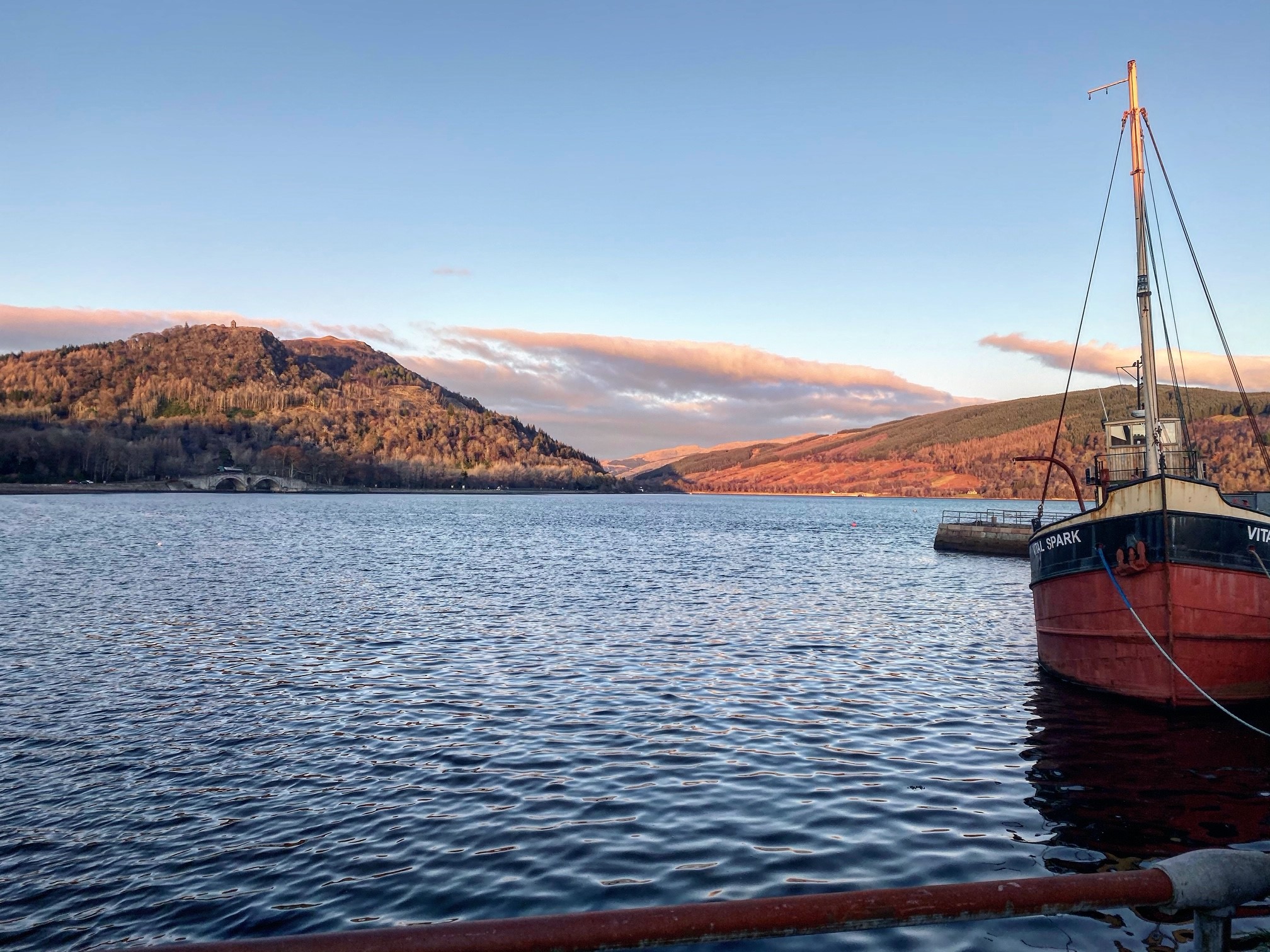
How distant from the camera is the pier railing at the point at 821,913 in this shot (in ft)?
10.1

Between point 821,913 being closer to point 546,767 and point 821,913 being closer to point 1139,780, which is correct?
point 546,767

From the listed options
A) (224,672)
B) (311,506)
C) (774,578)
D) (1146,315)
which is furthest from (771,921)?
(311,506)

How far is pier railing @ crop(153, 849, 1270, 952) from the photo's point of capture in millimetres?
3088

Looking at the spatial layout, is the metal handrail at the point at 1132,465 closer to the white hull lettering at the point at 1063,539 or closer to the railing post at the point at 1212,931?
the white hull lettering at the point at 1063,539

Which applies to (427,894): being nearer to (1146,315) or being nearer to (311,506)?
(1146,315)

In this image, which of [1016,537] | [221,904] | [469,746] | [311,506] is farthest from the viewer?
[311,506]

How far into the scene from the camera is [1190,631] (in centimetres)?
1798

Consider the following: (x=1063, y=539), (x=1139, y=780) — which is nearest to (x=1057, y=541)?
(x=1063, y=539)

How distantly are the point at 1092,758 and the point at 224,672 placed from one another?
20741mm

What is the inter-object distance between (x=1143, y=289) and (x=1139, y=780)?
11.7 m

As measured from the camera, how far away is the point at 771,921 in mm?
3330

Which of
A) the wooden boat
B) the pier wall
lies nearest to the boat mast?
the wooden boat

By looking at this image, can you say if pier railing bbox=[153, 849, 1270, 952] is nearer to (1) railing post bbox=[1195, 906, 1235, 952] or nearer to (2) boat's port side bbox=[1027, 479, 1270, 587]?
(1) railing post bbox=[1195, 906, 1235, 952]

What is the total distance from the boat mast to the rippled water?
6.44 m
